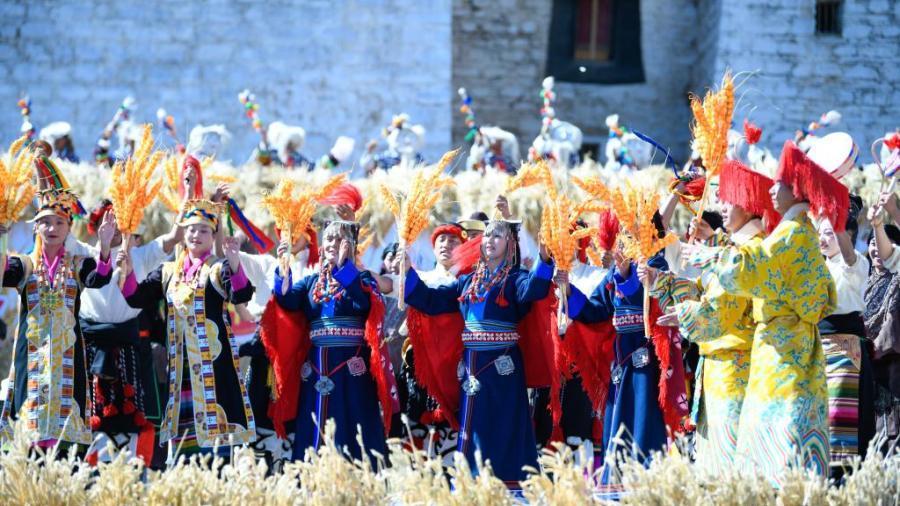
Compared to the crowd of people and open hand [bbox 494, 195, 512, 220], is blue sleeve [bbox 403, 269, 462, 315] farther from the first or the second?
open hand [bbox 494, 195, 512, 220]

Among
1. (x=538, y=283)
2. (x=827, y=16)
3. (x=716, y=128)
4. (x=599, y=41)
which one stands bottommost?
(x=538, y=283)

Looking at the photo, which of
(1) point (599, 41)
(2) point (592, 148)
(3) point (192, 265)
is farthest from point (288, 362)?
(1) point (599, 41)

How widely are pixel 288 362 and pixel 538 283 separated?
4.49 ft

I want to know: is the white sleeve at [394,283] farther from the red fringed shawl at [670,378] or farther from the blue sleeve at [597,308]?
the red fringed shawl at [670,378]

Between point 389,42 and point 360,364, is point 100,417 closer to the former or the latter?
point 360,364

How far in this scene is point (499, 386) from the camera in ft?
19.9

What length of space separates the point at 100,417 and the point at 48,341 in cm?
70

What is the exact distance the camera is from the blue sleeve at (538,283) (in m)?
5.96

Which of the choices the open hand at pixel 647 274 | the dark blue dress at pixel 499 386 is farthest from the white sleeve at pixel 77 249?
the open hand at pixel 647 274

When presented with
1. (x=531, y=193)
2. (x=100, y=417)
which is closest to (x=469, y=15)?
(x=531, y=193)

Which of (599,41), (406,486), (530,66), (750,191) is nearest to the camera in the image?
(406,486)

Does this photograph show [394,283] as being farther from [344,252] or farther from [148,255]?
[148,255]

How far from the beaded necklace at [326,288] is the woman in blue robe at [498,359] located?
1.11ft

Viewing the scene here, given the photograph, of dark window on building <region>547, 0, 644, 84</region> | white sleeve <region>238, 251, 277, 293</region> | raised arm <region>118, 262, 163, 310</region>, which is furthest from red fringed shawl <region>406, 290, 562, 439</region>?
dark window on building <region>547, 0, 644, 84</region>
